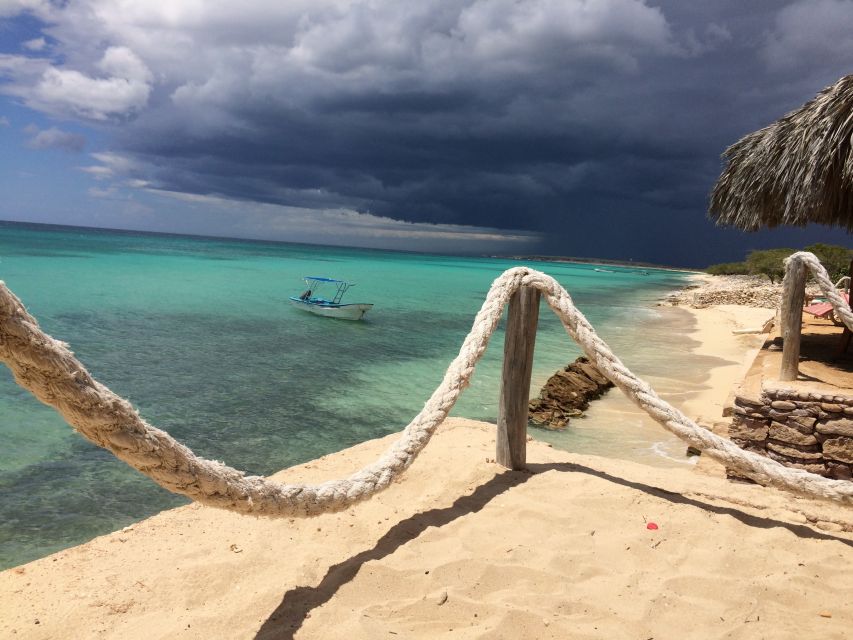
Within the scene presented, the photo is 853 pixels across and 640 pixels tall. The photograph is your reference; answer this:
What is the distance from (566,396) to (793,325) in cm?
390

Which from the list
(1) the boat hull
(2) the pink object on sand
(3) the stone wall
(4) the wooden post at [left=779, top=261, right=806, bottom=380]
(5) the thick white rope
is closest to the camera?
(3) the stone wall

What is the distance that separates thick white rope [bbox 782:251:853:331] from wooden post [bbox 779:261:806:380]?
3cm

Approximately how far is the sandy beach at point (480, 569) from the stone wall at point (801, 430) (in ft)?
2.67

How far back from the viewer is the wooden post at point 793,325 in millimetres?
5551

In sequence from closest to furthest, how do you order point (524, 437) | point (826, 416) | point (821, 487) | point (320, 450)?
Result: point (821, 487) → point (524, 437) → point (826, 416) → point (320, 450)

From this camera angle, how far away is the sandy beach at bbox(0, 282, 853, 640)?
2680 millimetres

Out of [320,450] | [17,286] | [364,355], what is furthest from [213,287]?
[320,450]

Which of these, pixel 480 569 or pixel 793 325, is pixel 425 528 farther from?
pixel 793 325

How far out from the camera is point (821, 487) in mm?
3562

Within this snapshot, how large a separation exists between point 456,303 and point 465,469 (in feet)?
88.5

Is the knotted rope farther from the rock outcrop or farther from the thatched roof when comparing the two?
the thatched roof

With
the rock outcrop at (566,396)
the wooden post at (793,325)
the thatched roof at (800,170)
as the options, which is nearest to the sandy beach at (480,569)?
the wooden post at (793,325)

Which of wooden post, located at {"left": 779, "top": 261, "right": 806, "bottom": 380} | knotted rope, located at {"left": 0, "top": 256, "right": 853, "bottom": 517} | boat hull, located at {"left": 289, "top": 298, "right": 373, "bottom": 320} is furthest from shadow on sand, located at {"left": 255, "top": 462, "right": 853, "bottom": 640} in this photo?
boat hull, located at {"left": 289, "top": 298, "right": 373, "bottom": 320}

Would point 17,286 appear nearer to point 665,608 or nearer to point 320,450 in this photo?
point 320,450
